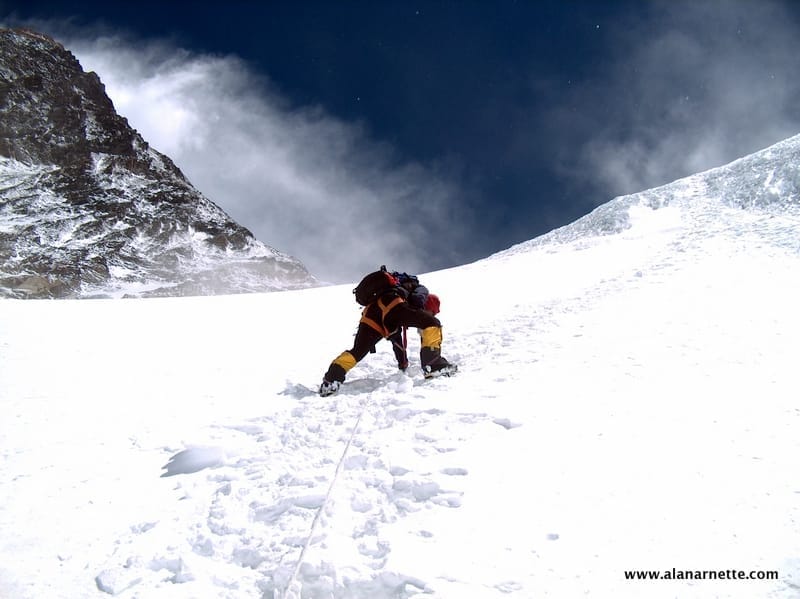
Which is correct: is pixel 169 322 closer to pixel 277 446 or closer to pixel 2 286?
pixel 277 446

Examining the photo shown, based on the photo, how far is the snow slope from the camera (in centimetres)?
220

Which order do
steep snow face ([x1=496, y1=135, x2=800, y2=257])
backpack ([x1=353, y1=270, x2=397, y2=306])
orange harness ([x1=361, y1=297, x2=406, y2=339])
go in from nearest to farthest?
orange harness ([x1=361, y1=297, x2=406, y2=339]) → backpack ([x1=353, y1=270, x2=397, y2=306]) → steep snow face ([x1=496, y1=135, x2=800, y2=257])

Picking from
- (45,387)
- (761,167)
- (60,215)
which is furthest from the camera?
(60,215)

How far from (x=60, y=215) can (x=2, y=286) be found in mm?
47869

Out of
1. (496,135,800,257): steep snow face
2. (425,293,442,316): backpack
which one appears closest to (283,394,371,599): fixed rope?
(425,293,442,316): backpack

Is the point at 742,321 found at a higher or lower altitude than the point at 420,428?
higher

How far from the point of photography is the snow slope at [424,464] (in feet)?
7.21

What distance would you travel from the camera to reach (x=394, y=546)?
2.39 m

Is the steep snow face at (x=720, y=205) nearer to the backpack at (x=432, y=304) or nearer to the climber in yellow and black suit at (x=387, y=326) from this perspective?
the backpack at (x=432, y=304)

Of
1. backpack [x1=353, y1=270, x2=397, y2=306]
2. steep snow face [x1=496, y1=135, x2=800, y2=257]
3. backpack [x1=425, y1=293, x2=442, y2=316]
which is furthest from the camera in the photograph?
steep snow face [x1=496, y1=135, x2=800, y2=257]

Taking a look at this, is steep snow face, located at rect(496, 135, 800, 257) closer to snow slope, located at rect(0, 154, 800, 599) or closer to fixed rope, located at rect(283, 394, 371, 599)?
snow slope, located at rect(0, 154, 800, 599)

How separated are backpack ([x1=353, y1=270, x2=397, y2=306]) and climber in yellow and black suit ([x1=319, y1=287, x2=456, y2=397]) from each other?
2.2 inches

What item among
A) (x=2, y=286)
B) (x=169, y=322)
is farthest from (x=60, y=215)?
(x=169, y=322)

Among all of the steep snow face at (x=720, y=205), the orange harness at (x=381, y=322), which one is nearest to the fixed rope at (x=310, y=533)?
the orange harness at (x=381, y=322)
